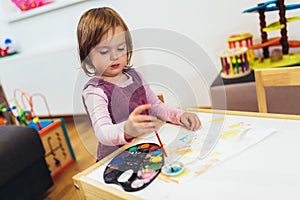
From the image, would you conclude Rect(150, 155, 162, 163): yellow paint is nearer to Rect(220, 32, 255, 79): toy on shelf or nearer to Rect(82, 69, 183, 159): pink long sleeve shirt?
Rect(82, 69, 183, 159): pink long sleeve shirt

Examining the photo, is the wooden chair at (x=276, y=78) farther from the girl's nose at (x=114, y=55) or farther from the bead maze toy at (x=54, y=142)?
the bead maze toy at (x=54, y=142)

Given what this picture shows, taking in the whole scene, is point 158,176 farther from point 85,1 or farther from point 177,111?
point 85,1

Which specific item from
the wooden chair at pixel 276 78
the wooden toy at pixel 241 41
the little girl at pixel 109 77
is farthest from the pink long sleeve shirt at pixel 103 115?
the wooden toy at pixel 241 41

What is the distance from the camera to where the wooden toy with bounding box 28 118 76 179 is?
146 cm

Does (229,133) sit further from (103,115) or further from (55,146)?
(55,146)

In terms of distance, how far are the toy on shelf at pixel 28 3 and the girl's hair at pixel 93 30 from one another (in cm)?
164

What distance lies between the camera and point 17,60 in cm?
219

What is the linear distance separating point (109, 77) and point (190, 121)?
210 millimetres

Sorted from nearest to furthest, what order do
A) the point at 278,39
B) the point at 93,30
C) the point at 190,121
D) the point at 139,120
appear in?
the point at 139,120 → the point at 93,30 → the point at 190,121 → the point at 278,39

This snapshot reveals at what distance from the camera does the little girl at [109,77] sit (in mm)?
574

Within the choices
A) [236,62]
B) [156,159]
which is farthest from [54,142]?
[156,159]

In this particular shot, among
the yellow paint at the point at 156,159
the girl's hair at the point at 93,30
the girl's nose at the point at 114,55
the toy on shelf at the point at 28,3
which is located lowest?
the yellow paint at the point at 156,159

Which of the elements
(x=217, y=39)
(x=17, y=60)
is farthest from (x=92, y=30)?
(x=17, y=60)

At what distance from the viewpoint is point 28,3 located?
2.15 meters
